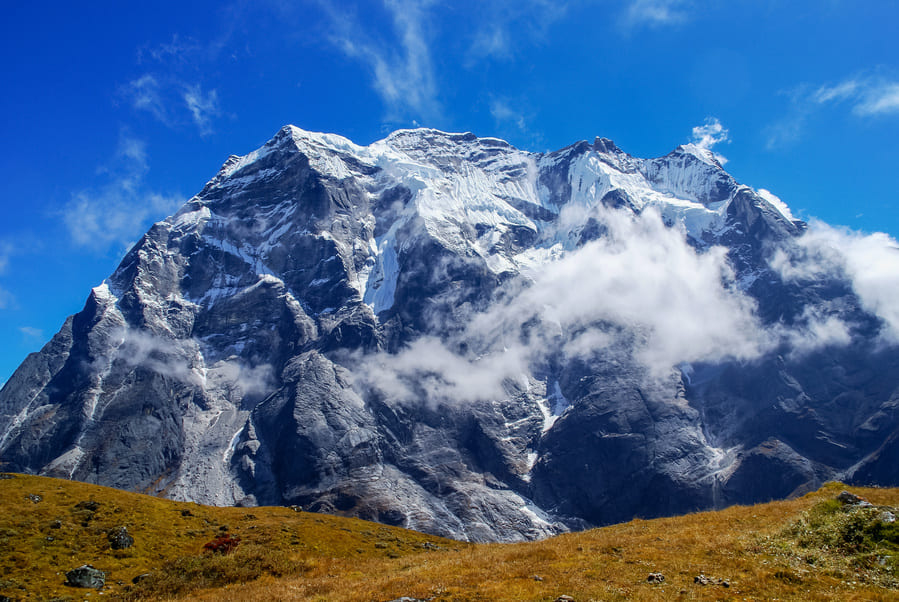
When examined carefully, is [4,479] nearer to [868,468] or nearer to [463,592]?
[463,592]

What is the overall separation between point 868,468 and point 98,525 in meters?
244

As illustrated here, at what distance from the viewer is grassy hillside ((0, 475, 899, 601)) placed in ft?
83.0

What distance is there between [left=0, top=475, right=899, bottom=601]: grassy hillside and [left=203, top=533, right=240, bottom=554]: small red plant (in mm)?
559

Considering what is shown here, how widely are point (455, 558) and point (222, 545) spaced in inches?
860

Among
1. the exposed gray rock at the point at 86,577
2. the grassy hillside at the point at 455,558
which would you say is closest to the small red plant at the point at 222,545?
the grassy hillside at the point at 455,558

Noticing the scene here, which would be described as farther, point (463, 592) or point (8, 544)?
point (8, 544)

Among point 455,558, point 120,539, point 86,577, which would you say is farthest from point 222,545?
point 455,558

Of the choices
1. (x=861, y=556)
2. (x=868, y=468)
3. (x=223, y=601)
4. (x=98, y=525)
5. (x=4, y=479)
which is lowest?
(x=223, y=601)

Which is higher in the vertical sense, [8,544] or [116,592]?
[8,544]

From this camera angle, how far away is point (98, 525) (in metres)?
47.1

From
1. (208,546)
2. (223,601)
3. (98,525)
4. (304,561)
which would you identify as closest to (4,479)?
(98,525)

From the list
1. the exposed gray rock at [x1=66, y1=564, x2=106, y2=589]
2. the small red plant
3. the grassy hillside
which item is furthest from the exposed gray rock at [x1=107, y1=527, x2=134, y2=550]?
the small red plant

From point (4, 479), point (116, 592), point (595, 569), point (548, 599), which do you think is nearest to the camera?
point (548, 599)

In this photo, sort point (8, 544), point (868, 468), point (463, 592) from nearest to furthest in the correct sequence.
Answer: point (463, 592), point (8, 544), point (868, 468)
